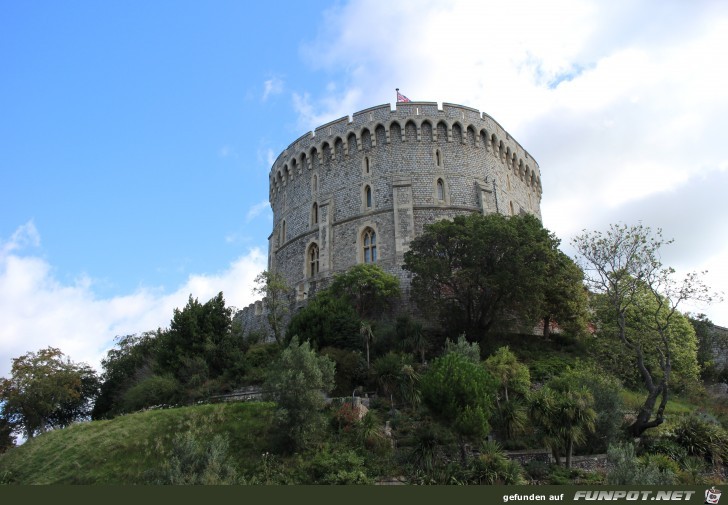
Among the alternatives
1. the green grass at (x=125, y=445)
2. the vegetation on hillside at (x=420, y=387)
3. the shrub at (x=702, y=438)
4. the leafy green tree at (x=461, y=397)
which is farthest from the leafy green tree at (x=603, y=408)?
the green grass at (x=125, y=445)

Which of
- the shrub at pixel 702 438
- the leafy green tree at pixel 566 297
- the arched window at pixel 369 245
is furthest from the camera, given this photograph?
the arched window at pixel 369 245

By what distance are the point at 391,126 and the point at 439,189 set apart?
17.6ft

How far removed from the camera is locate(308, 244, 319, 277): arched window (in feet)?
138

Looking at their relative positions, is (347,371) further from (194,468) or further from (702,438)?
(702,438)

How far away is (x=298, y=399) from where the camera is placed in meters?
20.0

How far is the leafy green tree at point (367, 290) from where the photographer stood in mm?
33250

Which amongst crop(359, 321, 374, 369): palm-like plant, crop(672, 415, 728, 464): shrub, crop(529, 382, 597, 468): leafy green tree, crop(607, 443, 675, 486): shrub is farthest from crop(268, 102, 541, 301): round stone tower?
crop(607, 443, 675, 486): shrub

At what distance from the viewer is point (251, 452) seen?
802 inches

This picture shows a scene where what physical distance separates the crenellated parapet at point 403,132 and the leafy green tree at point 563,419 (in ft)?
81.2

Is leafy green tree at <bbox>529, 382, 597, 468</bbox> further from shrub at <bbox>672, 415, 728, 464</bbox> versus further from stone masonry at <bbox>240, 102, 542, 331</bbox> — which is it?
stone masonry at <bbox>240, 102, 542, 331</bbox>

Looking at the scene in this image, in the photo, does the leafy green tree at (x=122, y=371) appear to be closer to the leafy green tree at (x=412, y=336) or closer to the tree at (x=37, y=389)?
the tree at (x=37, y=389)

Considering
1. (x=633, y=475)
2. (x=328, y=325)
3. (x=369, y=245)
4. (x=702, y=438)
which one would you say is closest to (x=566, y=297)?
(x=702, y=438)

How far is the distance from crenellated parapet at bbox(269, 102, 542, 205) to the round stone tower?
2.6 inches

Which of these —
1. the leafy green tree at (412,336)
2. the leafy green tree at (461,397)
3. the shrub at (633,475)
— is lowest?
the shrub at (633,475)
